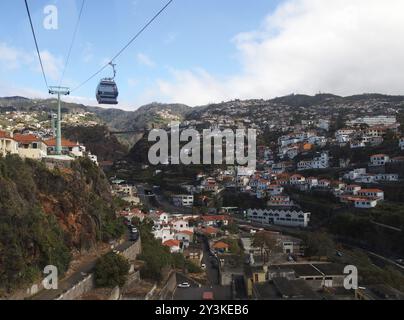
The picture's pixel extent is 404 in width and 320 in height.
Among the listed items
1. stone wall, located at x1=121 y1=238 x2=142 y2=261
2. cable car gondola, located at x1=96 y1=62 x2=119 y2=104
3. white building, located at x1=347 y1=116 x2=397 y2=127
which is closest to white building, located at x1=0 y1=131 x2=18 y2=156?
cable car gondola, located at x1=96 y1=62 x2=119 y2=104

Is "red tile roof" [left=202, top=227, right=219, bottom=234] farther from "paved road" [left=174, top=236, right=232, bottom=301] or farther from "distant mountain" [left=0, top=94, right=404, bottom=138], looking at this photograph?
"distant mountain" [left=0, top=94, right=404, bottom=138]

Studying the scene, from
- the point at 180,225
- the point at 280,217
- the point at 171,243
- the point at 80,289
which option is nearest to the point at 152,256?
the point at 171,243

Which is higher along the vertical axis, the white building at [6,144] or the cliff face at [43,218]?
the white building at [6,144]

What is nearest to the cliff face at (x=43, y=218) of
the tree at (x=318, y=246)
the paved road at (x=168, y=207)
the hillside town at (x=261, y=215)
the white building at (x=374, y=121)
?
the hillside town at (x=261, y=215)

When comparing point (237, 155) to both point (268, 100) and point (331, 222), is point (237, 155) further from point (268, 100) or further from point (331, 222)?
point (268, 100)

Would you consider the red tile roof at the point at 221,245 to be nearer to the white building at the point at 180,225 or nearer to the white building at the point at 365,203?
the white building at the point at 180,225
